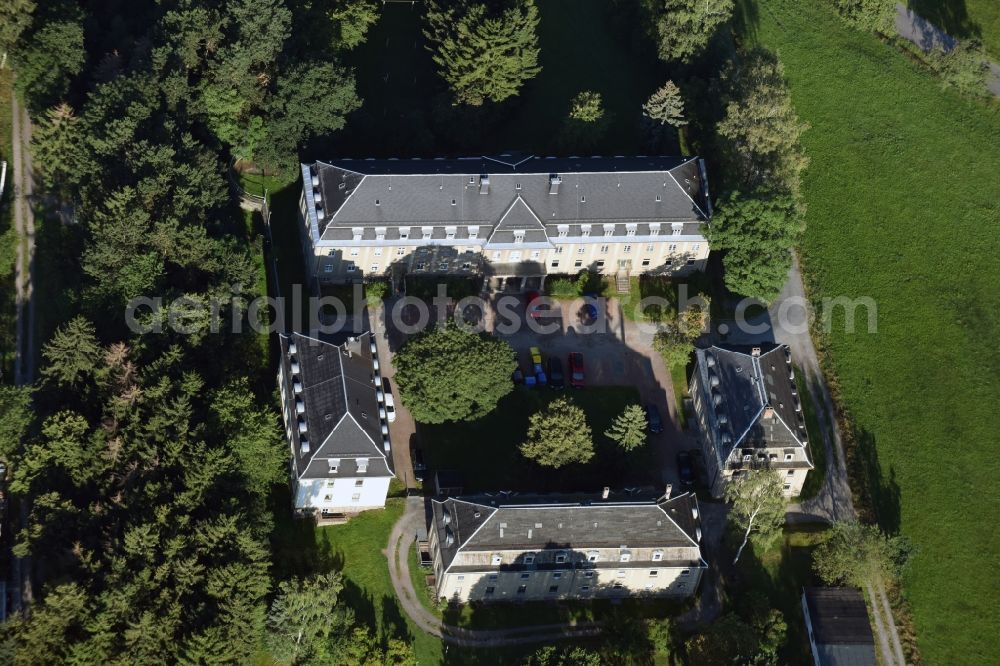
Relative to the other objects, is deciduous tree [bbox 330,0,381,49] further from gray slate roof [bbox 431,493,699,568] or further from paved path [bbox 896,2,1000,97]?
paved path [bbox 896,2,1000,97]

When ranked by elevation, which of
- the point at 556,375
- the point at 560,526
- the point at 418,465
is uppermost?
the point at 556,375

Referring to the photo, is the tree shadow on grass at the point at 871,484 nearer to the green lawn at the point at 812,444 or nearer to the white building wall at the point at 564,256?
the green lawn at the point at 812,444

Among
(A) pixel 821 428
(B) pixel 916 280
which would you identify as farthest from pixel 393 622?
(B) pixel 916 280

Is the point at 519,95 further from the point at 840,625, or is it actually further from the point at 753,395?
the point at 840,625

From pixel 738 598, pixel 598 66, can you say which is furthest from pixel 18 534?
pixel 598 66

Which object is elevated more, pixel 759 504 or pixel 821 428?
pixel 821 428

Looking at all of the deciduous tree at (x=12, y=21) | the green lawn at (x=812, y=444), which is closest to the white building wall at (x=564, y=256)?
the green lawn at (x=812, y=444)
